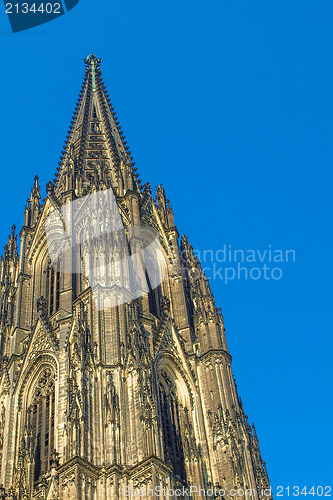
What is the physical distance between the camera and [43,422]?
1567 inches

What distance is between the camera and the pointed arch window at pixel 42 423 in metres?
37.7

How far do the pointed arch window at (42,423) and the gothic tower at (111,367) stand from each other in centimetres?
7

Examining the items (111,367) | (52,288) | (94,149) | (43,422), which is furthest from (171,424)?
(94,149)

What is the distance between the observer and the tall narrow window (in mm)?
37719

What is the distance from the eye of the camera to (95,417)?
36.1 metres

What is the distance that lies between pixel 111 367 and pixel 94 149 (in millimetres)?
25428

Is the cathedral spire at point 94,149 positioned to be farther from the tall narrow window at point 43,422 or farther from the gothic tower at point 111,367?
the tall narrow window at point 43,422

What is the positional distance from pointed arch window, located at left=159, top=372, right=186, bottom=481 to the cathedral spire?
48.0ft

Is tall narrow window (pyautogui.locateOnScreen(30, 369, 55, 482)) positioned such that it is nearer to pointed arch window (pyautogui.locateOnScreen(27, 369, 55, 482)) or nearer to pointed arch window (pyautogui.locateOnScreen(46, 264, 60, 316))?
pointed arch window (pyautogui.locateOnScreen(27, 369, 55, 482))

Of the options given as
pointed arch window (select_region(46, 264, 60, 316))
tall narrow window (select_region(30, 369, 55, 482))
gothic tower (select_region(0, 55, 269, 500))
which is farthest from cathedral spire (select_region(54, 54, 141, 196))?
tall narrow window (select_region(30, 369, 55, 482))

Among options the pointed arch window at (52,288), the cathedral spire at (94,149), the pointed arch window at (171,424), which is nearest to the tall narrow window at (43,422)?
the pointed arch window at (171,424)

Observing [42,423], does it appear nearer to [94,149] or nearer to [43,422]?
[43,422]

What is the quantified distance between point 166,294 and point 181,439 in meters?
11.5

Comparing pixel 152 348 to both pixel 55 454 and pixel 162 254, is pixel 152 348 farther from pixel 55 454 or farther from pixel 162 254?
pixel 162 254
